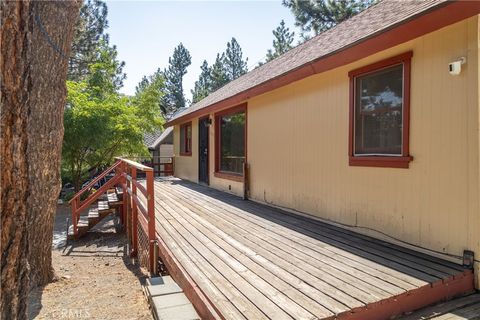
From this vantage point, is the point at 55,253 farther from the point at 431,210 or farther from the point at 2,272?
the point at 431,210

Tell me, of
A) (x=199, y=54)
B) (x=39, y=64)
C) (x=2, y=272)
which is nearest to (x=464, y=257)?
(x=2, y=272)

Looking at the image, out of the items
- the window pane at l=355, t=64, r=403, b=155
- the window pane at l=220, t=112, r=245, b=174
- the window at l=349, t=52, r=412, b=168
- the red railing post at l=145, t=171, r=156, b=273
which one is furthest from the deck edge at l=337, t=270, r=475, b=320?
the window pane at l=220, t=112, r=245, b=174

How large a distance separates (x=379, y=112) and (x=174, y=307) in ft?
9.78

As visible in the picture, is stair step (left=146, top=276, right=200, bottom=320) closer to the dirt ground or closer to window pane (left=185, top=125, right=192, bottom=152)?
the dirt ground

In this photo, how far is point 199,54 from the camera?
41281mm

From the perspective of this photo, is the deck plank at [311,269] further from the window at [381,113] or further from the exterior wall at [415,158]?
the window at [381,113]

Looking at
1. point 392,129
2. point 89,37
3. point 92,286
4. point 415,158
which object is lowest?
point 92,286

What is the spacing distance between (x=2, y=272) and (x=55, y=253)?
17.3ft

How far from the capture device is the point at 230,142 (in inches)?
334

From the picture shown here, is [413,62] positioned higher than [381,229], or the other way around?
[413,62]

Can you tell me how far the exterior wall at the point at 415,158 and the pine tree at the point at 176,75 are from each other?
36.7 m

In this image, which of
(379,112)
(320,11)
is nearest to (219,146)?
(379,112)

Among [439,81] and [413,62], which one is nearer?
[439,81]

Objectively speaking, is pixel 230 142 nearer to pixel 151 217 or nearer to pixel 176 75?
pixel 151 217
